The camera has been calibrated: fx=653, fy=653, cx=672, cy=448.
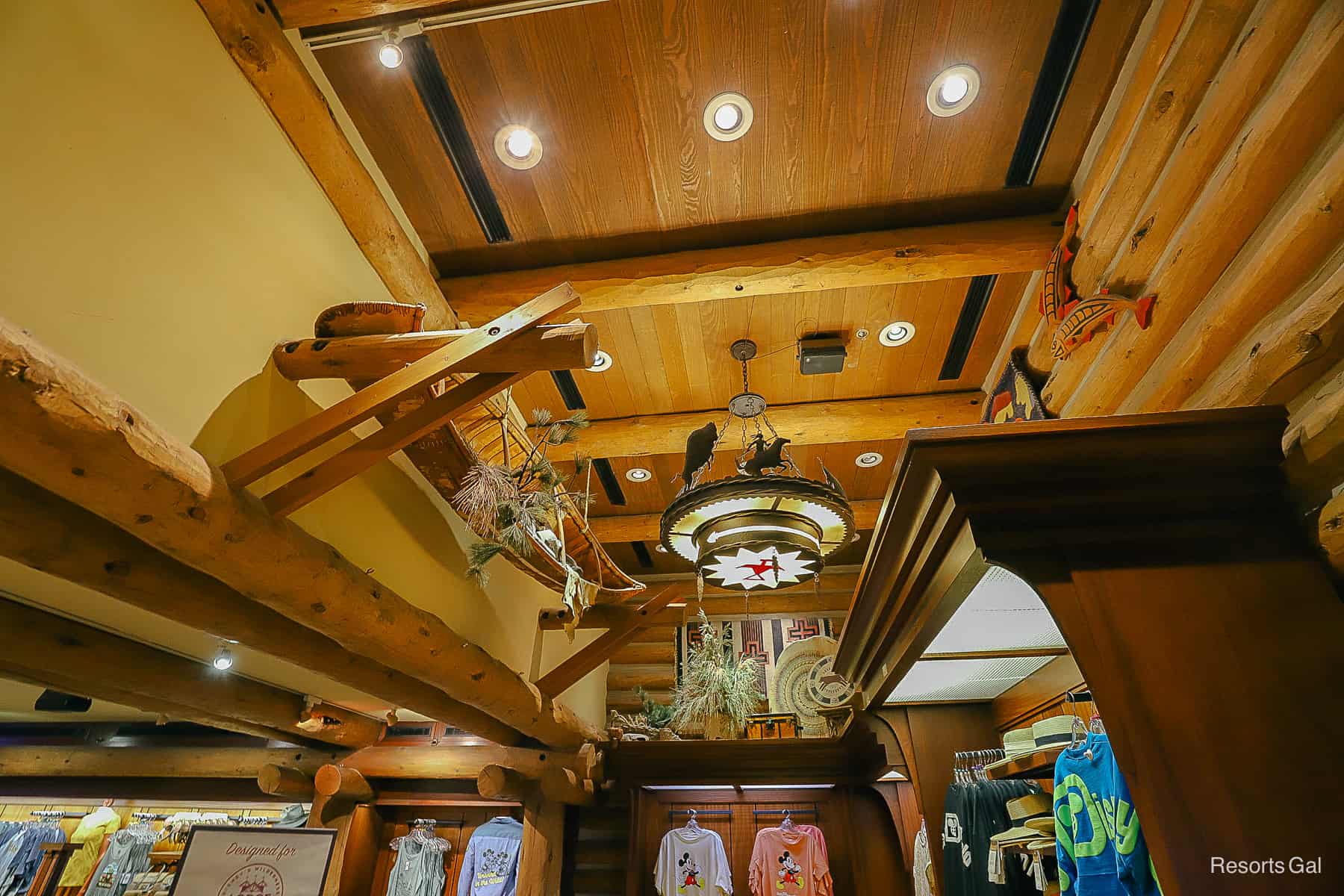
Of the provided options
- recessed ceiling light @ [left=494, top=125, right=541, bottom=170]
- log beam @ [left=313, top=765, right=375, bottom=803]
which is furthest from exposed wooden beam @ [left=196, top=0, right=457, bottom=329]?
log beam @ [left=313, top=765, right=375, bottom=803]

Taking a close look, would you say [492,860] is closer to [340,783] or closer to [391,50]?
[340,783]

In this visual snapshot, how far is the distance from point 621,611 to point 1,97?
12.8 feet

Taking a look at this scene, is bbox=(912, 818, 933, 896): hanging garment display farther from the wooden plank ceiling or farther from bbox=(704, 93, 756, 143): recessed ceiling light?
bbox=(704, 93, 756, 143): recessed ceiling light

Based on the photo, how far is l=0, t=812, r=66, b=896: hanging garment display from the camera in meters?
6.27

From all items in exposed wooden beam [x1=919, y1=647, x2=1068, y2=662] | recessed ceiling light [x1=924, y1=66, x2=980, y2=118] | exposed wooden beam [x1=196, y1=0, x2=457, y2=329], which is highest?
recessed ceiling light [x1=924, y1=66, x2=980, y2=118]

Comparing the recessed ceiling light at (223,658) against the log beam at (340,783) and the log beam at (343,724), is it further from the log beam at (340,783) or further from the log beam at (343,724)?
the log beam at (340,783)

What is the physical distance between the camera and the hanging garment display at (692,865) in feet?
17.4

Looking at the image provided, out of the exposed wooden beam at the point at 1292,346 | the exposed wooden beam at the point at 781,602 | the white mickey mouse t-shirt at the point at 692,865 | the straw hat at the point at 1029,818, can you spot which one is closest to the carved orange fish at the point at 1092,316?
the exposed wooden beam at the point at 1292,346

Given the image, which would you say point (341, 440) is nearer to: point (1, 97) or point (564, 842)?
point (1, 97)

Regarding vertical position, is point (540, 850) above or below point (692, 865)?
above

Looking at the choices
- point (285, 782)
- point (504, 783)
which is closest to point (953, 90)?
point (504, 783)

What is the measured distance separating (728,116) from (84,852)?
28.6 feet

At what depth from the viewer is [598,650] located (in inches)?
171

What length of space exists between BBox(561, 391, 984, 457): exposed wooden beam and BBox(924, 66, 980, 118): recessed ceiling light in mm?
2017
